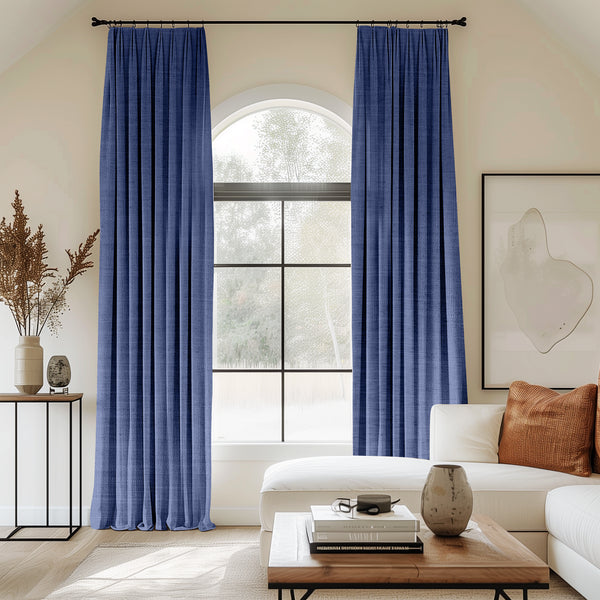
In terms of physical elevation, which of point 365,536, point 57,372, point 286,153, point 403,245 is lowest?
point 365,536

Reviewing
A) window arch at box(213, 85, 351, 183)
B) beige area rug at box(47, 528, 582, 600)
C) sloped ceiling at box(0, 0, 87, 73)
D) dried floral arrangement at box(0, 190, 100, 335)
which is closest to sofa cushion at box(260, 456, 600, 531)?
beige area rug at box(47, 528, 582, 600)

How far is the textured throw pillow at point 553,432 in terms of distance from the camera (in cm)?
290

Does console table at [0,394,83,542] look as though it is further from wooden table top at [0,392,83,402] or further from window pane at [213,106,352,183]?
window pane at [213,106,352,183]

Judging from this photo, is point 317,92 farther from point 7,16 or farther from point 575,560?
point 575,560

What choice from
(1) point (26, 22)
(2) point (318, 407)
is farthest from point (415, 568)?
(1) point (26, 22)

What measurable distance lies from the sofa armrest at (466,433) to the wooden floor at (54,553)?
112 centimetres

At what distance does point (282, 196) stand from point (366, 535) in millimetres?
2426

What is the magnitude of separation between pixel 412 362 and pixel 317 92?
1.69 meters

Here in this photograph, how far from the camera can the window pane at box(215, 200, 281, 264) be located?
3.87m

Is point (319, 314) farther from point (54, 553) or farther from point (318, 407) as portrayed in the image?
point (54, 553)

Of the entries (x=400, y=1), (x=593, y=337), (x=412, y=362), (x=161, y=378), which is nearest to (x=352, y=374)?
(x=412, y=362)

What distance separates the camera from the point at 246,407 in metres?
3.84

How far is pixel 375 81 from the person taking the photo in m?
3.65

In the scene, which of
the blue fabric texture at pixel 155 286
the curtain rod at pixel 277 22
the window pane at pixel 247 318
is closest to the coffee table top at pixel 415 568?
the blue fabric texture at pixel 155 286
